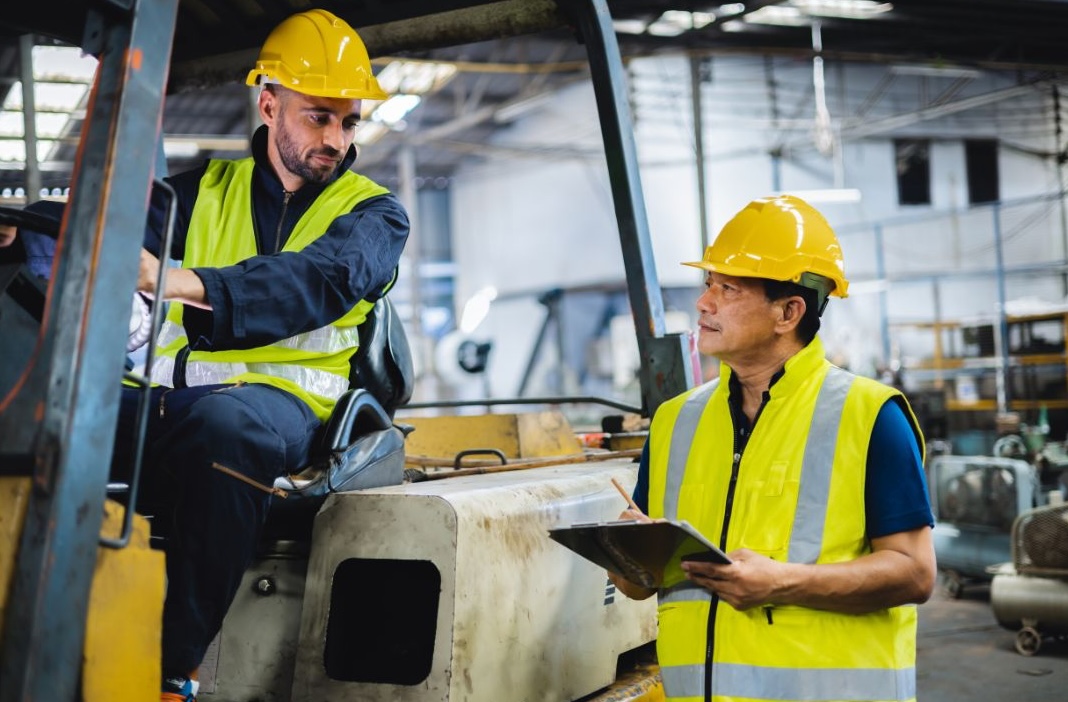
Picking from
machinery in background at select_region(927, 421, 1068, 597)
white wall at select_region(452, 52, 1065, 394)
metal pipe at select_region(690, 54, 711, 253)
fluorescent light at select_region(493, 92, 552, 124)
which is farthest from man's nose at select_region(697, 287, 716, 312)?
fluorescent light at select_region(493, 92, 552, 124)

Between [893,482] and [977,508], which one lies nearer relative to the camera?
[893,482]

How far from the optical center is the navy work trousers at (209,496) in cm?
199

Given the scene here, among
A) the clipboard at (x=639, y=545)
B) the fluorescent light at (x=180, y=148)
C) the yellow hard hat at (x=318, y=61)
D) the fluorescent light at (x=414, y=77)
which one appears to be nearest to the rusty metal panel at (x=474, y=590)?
the clipboard at (x=639, y=545)

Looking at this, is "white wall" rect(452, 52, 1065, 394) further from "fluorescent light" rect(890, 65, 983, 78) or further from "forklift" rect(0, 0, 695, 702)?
"forklift" rect(0, 0, 695, 702)

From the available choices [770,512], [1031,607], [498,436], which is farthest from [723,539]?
[1031,607]

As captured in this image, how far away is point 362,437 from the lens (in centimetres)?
255

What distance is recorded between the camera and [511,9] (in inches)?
121

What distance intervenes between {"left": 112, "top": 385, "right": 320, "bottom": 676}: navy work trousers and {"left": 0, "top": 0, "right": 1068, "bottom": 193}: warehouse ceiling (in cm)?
98

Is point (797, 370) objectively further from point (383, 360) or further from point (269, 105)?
point (269, 105)

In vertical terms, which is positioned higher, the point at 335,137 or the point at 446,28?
the point at 446,28

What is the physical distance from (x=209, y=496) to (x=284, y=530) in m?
0.35

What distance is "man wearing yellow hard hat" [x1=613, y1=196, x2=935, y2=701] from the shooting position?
2.12 m

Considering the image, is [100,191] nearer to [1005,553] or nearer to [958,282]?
[1005,553]

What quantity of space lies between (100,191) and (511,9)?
5.90ft
